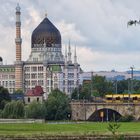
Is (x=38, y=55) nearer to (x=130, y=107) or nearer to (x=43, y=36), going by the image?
(x=43, y=36)

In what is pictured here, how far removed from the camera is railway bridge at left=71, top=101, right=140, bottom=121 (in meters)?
123

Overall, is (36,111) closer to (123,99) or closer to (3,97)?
(123,99)

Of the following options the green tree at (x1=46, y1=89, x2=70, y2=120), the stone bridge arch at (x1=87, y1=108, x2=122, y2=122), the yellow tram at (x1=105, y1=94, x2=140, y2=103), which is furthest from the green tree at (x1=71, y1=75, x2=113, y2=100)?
the green tree at (x1=46, y1=89, x2=70, y2=120)

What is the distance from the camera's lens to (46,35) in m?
191

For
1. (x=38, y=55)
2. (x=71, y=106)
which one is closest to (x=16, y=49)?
(x=38, y=55)

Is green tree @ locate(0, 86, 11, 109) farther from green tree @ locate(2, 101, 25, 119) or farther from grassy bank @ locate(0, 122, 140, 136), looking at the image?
grassy bank @ locate(0, 122, 140, 136)

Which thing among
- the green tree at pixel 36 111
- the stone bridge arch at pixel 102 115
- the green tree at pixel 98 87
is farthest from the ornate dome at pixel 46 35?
the green tree at pixel 36 111

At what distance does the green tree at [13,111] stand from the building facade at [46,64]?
65612 mm

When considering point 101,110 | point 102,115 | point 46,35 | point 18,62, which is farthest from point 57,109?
point 18,62

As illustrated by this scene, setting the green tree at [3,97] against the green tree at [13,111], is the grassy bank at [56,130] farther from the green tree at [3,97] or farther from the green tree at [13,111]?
the green tree at [3,97]

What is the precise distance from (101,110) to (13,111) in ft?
46.3

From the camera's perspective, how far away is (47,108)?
126500 mm

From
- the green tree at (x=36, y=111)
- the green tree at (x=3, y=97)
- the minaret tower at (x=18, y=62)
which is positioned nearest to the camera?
the green tree at (x=36, y=111)

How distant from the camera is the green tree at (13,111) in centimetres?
12019
